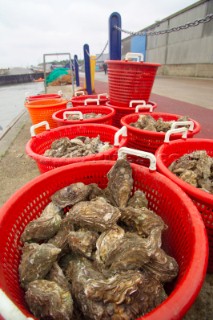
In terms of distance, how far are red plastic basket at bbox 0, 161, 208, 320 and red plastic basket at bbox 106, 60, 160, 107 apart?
199 centimetres

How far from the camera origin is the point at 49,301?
0.86m

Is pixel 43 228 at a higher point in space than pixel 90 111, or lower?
lower

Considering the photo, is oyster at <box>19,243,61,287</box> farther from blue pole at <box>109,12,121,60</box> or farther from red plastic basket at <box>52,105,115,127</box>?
blue pole at <box>109,12,121,60</box>

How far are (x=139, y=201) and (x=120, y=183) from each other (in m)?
0.17

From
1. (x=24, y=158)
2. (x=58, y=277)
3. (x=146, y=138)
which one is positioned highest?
(x=146, y=138)

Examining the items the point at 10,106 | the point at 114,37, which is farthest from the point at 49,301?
the point at 10,106

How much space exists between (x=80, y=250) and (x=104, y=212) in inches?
9.2

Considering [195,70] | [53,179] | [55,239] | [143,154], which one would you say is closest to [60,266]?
[55,239]

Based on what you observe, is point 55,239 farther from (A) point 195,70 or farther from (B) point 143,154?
(A) point 195,70

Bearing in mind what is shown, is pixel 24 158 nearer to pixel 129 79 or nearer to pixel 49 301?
pixel 129 79

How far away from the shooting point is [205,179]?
1662 millimetres

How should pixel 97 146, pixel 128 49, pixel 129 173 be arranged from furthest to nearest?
pixel 128 49 → pixel 97 146 → pixel 129 173

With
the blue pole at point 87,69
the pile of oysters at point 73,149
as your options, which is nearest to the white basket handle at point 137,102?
the pile of oysters at point 73,149

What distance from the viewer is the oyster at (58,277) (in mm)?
994
